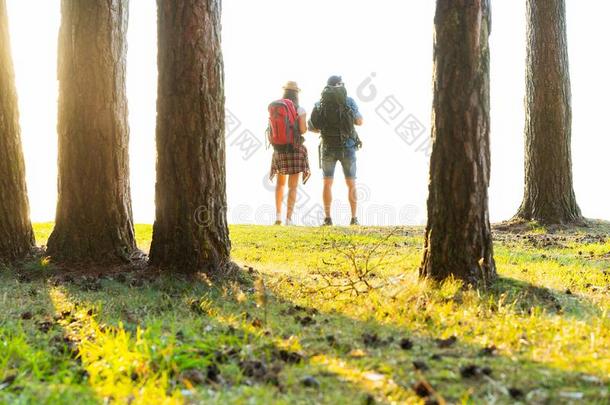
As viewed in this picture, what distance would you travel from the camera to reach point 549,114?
42.0 ft

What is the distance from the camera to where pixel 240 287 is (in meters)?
7.02

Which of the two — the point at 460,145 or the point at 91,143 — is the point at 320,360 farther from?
the point at 91,143

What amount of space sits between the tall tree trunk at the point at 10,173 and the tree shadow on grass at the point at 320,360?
3125 mm

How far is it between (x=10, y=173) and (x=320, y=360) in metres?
5.71

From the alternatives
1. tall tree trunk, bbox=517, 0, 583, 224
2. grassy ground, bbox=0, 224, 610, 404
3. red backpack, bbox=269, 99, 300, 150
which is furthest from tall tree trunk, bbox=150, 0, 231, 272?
tall tree trunk, bbox=517, 0, 583, 224

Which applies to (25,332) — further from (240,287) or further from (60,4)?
(60,4)

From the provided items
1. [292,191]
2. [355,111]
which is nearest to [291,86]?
[355,111]

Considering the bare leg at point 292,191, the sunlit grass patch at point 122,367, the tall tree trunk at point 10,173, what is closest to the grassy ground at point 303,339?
the sunlit grass patch at point 122,367

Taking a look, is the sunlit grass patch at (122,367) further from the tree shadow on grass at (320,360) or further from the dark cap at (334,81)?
the dark cap at (334,81)

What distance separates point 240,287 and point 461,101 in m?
2.83

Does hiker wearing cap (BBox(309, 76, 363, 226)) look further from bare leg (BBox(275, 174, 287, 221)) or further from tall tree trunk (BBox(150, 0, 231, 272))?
tall tree trunk (BBox(150, 0, 231, 272))

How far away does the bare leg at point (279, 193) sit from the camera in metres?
13.1

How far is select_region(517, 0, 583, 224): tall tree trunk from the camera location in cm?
1280

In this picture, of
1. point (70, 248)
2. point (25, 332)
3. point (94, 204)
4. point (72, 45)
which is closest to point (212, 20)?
point (72, 45)
